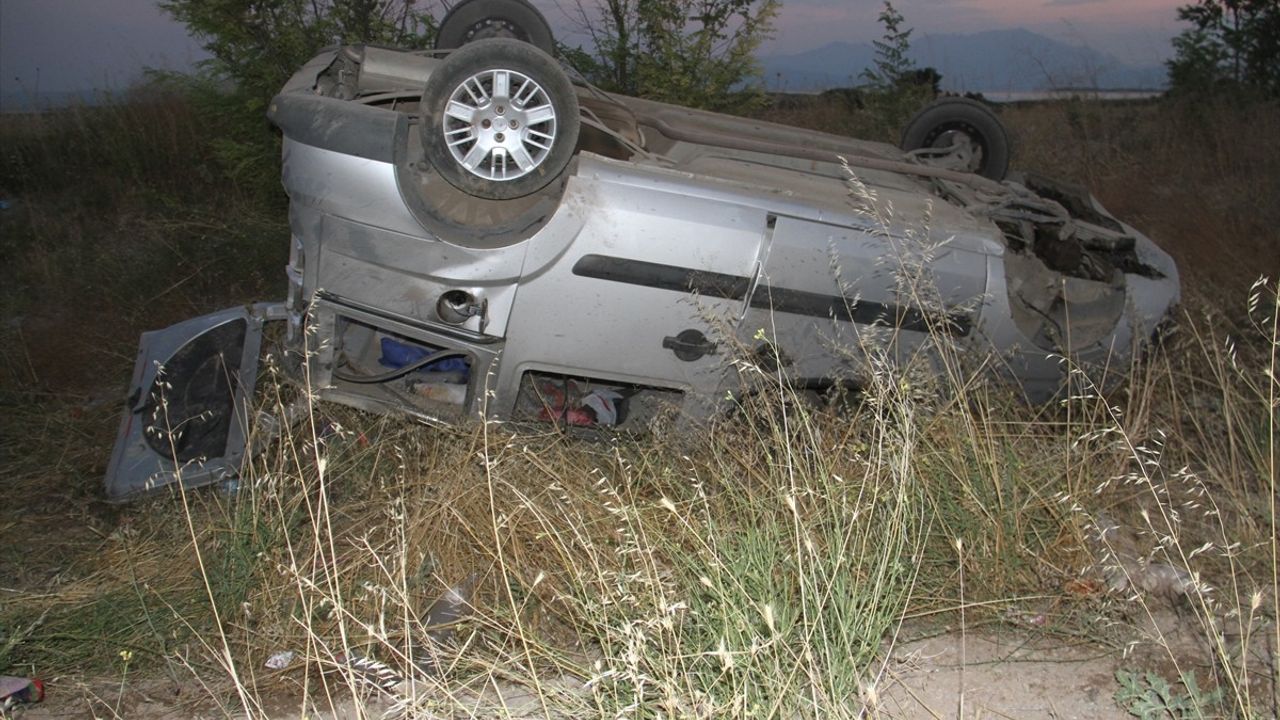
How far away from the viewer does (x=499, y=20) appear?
577 centimetres

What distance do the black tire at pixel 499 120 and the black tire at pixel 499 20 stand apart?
70.6 inches

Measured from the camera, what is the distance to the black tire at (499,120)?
4.02 meters

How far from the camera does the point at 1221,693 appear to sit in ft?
9.74

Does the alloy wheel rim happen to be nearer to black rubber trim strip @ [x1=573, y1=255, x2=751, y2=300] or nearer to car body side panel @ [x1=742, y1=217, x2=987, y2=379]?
black rubber trim strip @ [x1=573, y1=255, x2=751, y2=300]

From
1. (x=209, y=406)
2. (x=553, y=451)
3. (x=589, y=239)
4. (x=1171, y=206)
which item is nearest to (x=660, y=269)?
(x=589, y=239)

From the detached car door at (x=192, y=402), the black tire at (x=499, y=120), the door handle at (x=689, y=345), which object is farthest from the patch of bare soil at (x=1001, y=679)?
the detached car door at (x=192, y=402)

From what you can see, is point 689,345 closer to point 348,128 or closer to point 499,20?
point 348,128

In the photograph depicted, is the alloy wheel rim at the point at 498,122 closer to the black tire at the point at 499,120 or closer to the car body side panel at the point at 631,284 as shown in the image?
the black tire at the point at 499,120

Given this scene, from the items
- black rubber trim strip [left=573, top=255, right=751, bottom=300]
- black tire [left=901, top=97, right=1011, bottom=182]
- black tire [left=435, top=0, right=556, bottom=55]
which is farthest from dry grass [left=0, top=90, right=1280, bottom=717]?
black tire [left=435, top=0, right=556, bottom=55]

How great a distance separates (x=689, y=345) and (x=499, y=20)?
2.70 meters

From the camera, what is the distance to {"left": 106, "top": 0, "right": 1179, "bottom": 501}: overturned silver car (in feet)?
13.2

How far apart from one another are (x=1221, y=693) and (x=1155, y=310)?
2.57 meters

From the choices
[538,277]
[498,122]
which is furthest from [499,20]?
[538,277]

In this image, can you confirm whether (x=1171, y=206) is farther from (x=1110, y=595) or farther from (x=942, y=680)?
(x=942, y=680)
